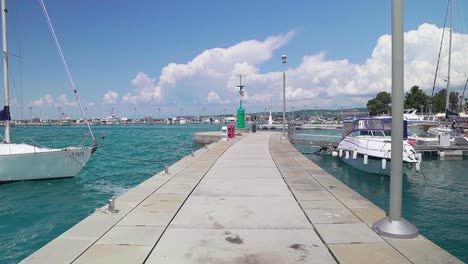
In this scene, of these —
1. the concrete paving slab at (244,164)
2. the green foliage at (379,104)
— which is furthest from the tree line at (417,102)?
the concrete paving slab at (244,164)

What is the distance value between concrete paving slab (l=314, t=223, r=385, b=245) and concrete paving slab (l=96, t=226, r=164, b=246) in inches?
104

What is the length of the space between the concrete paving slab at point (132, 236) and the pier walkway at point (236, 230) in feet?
0.05

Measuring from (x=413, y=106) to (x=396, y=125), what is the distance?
10935cm

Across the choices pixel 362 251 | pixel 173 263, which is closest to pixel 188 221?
pixel 173 263

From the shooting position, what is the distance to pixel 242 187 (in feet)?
32.9

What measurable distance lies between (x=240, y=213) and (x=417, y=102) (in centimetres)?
10957

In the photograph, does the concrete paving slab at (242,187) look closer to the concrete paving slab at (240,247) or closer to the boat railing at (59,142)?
the concrete paving slab at (240,247)

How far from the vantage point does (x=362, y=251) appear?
511 cm

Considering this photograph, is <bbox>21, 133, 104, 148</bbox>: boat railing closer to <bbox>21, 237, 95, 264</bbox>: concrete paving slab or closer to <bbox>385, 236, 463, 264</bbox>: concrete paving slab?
<bbox>21, 237, 95, 264</bbox>: concrete paving slab

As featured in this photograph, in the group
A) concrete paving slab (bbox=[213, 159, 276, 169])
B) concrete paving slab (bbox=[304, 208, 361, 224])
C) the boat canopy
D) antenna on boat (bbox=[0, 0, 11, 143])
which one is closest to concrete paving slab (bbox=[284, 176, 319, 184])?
concrete paving slab (bbox=[213, 159, 276, 169])

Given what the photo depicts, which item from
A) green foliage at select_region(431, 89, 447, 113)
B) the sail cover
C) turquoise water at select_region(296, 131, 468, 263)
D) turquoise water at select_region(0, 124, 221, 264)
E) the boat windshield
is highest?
green foliage at select_region(431, 89, 447, 113)

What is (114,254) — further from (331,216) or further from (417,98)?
(417,98)

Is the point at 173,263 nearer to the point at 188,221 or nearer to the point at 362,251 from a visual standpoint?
the point at 188,221

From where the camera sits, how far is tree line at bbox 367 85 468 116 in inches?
4087
